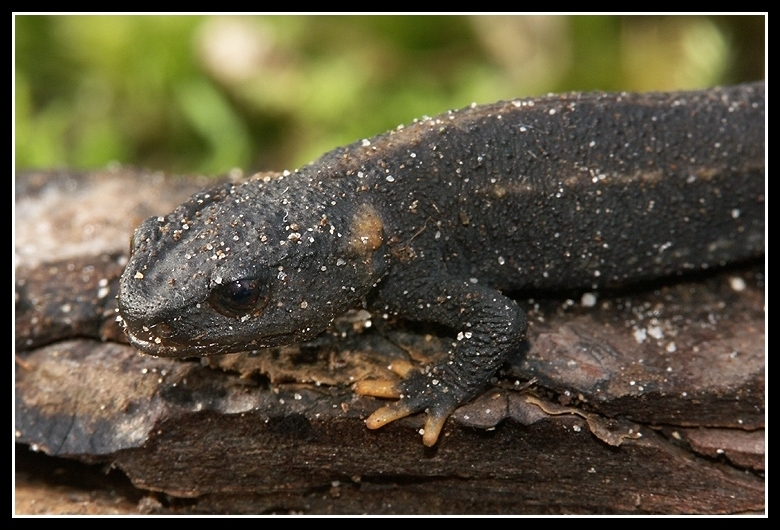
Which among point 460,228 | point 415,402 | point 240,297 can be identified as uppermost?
point 460,228

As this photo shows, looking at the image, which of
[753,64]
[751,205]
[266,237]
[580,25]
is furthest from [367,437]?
[753,64]

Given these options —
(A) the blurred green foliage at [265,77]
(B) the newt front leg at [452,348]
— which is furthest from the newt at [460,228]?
(A) the blurred green foliage at [265,77]

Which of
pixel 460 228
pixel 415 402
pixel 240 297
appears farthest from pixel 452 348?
pixel 240 297

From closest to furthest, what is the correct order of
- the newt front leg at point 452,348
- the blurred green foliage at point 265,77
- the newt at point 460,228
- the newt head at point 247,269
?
the newt head at point 247,269
the newt at point 460,228
the newt front leg at point 452,348
the blurred green foliage at point 265,77

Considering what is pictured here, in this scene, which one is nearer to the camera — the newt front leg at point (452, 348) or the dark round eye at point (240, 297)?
the dark round eye at point (240, 297)

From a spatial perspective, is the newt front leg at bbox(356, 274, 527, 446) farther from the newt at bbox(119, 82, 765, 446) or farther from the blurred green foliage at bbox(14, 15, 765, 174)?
the blurred green foliage at bbox(14, 15, 765, 174)

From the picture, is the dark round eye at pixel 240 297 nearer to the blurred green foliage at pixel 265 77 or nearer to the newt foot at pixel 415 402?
the newt foot at pixel 415 402

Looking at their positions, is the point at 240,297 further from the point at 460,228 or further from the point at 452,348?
the point at 460,228

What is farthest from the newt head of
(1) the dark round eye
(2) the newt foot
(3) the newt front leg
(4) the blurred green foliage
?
(4) the blurred green foliage
